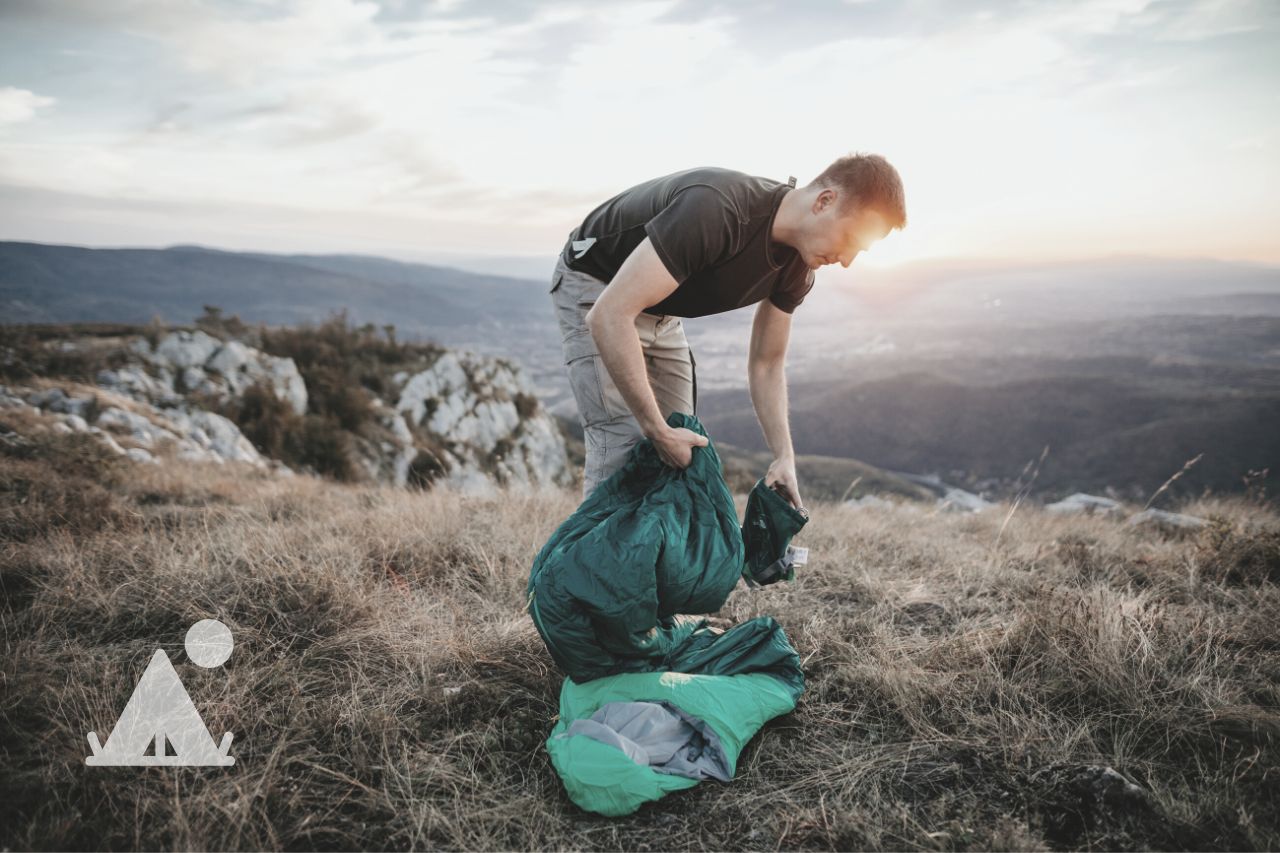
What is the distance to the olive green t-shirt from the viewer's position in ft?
6.79

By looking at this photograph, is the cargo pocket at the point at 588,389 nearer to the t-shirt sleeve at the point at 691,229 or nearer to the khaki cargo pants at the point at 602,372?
the khaki cargo pants at the point at 602,372

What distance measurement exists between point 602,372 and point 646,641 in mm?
1042

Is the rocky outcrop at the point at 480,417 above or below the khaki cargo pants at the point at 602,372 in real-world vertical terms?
Answer: below

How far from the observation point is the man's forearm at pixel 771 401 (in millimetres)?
2836

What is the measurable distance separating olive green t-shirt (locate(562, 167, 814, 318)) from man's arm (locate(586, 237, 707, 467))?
5 cm

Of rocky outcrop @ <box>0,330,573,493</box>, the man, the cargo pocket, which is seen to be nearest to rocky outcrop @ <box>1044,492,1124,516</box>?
rocky outcrop @ <box>0,330,573,493</box>

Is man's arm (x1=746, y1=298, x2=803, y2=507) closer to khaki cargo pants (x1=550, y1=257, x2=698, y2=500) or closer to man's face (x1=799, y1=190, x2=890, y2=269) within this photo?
khaki cargo pants (x1=550, y1=257, x2=698, y2=500)

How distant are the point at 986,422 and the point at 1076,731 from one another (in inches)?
3468

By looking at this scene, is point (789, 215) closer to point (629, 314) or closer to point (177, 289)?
point (629, 314)

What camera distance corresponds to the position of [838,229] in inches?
87.7

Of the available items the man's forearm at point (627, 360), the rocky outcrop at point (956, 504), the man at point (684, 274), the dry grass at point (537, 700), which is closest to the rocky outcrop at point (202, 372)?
the dry grass at point (537, 700)

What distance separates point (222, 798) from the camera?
6.00 ft

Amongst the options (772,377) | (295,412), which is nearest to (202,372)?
(295,412)

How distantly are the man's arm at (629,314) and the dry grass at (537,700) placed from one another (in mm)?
1327
